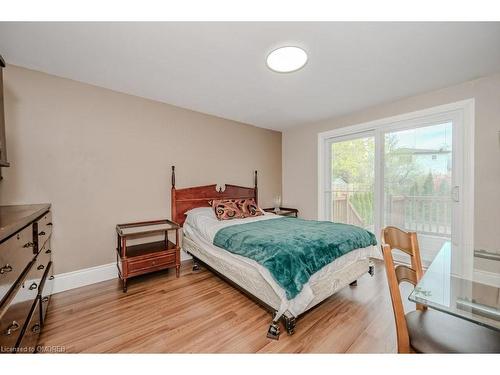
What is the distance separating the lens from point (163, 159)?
290 centimetres

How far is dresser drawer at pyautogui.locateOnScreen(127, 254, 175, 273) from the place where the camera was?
2.22m

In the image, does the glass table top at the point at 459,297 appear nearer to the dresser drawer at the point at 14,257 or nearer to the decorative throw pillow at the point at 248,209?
the dresser drawer at the point at 14,257

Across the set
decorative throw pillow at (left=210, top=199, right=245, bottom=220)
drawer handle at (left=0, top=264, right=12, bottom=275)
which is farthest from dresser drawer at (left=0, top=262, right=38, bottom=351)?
decorative throw pillow at (left=210, top=199, right=245, bottom=220)

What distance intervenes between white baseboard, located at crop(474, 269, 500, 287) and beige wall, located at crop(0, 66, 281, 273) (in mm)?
3016

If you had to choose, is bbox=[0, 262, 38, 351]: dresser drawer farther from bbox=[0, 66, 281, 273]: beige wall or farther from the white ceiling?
the white ceiling

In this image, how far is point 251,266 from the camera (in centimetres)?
183

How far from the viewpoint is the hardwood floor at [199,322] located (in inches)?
56.6

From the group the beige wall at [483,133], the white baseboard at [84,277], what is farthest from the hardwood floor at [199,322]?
the beige wall at [483,133]

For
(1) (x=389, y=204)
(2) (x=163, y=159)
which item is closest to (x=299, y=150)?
(1) (x=389, y=204)

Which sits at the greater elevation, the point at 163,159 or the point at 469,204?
the point at 163,159

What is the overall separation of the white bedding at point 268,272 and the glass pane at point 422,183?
1.21 m

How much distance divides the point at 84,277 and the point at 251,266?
197cm
